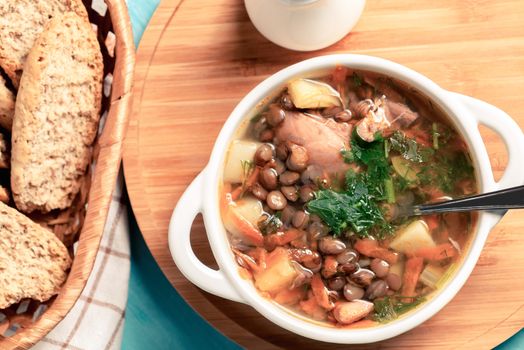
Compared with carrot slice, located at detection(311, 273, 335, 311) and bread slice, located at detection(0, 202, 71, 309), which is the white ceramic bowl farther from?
bread slice, located at detection(0, 202, 71, 309)

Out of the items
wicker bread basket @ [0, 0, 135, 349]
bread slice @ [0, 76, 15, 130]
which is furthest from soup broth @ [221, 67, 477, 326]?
bread slice @ [0, 76, 15, 130]

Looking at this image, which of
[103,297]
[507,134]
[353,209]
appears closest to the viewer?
[507,134]

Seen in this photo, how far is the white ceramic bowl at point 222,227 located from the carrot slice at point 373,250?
161mm

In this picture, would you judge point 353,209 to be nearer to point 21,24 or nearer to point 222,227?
point 222,227

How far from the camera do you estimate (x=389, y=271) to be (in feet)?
6.91

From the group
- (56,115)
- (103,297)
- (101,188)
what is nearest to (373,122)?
(101,188)

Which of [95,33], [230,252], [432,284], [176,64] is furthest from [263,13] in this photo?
[432,284]

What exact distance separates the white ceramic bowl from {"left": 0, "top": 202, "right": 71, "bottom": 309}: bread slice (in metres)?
0.39

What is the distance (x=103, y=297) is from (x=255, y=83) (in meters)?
0.84

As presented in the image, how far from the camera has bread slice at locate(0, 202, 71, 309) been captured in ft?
6.98

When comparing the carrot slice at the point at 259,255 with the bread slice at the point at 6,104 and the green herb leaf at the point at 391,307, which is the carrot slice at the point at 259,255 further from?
the bread slice at the point at 6,104

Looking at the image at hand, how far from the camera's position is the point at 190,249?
2023mm

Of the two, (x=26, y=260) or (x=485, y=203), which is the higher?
(x=26, y=260)

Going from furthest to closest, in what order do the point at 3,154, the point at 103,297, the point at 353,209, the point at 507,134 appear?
1. the point at 103,297
2. the point at 3,154
3. the point at 353,209
4. the point at 507,134
